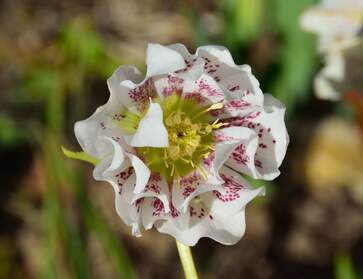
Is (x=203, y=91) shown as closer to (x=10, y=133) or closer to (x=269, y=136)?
(x=269, y=136)

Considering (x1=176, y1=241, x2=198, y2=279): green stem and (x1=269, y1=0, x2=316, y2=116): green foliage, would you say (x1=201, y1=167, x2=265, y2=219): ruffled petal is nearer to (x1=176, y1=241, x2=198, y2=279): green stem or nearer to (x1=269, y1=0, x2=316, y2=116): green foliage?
(x1=176, y1=241, x2=198, y2=279): green stem

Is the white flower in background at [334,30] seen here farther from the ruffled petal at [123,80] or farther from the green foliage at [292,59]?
the ruffled petal at [123,80]

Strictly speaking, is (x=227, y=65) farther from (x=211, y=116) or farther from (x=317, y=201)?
(x=317, y=201)

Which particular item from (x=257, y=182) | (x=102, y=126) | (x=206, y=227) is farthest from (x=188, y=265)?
(x=257, y=182)

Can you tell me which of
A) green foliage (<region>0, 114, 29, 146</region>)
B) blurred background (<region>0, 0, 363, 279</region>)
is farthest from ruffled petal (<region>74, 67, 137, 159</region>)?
green foliage (<region>0, 114, 29, 146</region>)

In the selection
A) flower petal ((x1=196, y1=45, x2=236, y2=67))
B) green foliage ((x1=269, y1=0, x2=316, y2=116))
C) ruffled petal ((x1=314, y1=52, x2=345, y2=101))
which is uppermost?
flower petal ((x1=196, y1=45, x2=236, y2=67))

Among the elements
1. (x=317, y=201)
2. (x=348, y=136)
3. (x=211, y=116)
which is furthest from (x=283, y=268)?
(x=211, y=116)

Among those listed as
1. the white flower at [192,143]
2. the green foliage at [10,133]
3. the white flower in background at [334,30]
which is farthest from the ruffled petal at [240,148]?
the green foliage at [10,133]
